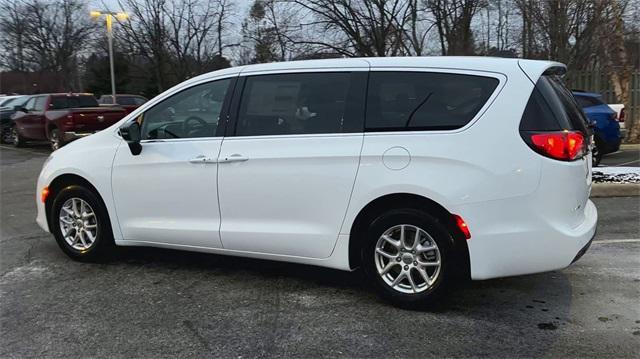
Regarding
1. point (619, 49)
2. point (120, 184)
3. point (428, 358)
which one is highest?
point (619, 49)

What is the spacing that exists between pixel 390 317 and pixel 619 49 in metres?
14.8

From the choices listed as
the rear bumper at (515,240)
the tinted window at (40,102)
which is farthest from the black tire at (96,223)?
the tinted window at (40,102)

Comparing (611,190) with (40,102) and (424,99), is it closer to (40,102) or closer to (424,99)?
(424,99)

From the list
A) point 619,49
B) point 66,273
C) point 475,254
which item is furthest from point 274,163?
point 619,49

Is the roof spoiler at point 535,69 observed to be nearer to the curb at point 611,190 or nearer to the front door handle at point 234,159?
the front door handle at point 234,159

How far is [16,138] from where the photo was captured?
62.0 ft

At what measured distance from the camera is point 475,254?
3.78 m

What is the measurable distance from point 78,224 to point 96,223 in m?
0.22

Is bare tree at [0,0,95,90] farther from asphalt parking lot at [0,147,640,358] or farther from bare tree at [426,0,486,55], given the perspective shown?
asphalt parking lot at [0,147,640,358]

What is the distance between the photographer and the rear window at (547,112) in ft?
12.2

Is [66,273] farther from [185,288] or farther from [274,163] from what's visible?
[274,163]

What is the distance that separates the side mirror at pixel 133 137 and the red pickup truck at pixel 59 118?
31.4ft

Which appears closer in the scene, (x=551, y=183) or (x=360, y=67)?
(x=551, y=183)

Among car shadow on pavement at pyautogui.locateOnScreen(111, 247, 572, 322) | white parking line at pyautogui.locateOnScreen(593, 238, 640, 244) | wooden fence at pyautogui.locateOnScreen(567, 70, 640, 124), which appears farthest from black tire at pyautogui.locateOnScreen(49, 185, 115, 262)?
wooden fence at pyautogui.locateOnScreen(567, 70, 640, 124)
